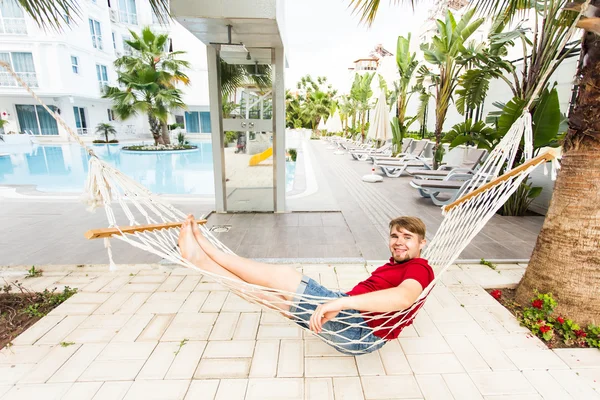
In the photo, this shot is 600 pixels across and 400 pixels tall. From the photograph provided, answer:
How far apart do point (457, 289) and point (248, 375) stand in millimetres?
1619

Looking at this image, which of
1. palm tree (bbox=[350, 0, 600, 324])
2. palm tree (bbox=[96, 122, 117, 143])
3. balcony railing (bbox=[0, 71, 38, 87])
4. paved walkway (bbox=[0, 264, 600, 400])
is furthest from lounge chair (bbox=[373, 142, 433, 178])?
balcony railing (bbox=[0, 71, 38, 87])

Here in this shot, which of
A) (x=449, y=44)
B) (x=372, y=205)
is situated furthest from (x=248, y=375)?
(x=449, y=44)

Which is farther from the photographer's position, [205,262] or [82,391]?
[205,262]

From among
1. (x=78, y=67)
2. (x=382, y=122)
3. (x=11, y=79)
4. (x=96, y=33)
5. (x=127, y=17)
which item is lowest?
(x=382, y=122)

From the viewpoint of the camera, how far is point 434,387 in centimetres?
149

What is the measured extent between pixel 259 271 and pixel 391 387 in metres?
0.82

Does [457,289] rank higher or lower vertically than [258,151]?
lower

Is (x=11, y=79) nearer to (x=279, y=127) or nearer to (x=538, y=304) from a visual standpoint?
(x=279, y=127)

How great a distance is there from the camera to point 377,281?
1.49 meters

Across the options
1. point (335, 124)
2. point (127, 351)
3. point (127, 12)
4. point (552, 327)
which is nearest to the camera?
point (127, 351)

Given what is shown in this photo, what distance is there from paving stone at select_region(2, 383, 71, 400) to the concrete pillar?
295 cm

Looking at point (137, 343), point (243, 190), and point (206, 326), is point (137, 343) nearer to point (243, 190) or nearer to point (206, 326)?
point (206, 326)

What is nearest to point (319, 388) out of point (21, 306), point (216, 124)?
point (21, 306)

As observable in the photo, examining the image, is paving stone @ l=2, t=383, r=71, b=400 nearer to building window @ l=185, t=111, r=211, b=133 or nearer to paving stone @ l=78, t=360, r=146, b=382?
paving stone @ l=78, t=360, r=146, b=382
